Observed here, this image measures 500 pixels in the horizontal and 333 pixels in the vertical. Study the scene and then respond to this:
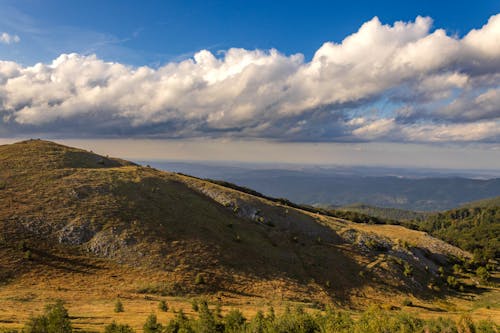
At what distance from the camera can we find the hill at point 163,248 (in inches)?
1889

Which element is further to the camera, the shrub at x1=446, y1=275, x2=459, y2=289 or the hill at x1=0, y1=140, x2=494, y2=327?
the shrub at x1=446, y1=275, x2=459, y2=289

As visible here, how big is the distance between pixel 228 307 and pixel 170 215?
28999 millimetres

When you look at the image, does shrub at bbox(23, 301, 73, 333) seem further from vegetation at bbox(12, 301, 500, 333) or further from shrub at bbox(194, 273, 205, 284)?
shrub at bbox(194, 273, 205, 284)

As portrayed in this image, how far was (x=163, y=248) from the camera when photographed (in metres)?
58.4

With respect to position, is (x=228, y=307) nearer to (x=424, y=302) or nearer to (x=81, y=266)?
(x=81, y=266)

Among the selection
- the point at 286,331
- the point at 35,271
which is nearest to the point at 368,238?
the point at 286,331

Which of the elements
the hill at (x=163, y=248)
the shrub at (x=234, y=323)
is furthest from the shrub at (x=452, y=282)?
the shrub at (x=234, y=323)

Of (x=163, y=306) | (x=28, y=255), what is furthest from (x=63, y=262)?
(x=163, y=306)

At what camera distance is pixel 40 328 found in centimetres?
2588

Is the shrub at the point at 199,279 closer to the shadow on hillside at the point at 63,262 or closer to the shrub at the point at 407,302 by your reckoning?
the shadow on hillside at the point at 63,262

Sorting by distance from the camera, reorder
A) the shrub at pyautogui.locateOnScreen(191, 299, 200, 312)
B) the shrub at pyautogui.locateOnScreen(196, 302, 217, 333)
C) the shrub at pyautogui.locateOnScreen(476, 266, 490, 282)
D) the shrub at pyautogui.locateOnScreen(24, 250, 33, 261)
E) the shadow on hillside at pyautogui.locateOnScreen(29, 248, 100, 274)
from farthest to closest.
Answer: the shrub at pyautogui.locateOnScreen(476, 266, 490, 282), the shadow on hillside at pyautogui.locateOnScreen(29, 248, 100, 274), the shrub at pyautogui.locateOnScreen(24, 250, 33, 261), the shrub at pyautogui.locateOnScreen(191, 299, 200, 312), the shrub at pyautogui.locateOnScreen(196, 302, 217, 333)

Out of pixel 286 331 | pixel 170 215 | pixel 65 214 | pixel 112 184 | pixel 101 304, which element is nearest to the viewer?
pixel 286 331

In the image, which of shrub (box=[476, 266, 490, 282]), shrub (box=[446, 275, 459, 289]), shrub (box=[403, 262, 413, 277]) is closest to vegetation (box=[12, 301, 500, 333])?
shrub (box=[403, 262, 413, 277])

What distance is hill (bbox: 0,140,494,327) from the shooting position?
47969 mm
